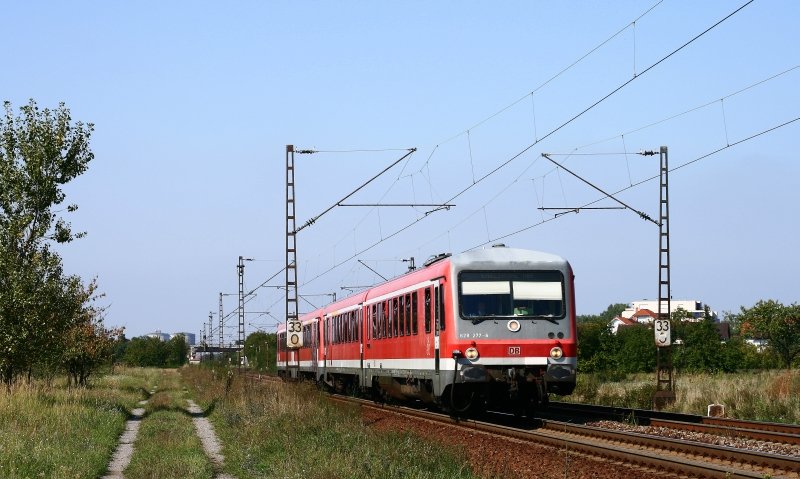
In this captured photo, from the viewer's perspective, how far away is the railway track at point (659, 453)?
45.6 feet

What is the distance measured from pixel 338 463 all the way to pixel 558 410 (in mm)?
13855

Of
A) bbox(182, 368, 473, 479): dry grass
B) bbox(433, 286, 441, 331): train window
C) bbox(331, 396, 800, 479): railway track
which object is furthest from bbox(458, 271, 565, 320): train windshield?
bbox(182, 368, 473, 479): dry grass

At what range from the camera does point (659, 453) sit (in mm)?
16766

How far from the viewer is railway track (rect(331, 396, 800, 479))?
13891 mm

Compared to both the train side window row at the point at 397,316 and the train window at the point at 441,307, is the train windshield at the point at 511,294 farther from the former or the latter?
the train side window row at the point at 397,316

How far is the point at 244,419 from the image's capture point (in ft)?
76.1

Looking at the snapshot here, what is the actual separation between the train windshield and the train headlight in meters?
0.64

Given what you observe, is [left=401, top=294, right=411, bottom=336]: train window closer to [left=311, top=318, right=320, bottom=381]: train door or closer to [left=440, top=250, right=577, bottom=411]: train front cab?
[left=440, top=250, right=577, bottom=411]: train front cab

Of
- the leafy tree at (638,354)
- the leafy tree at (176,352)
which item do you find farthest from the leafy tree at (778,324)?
the leafy tree at (176,352)

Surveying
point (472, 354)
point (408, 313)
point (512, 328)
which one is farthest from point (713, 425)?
point (408, 313)

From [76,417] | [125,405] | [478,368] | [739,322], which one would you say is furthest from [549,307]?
[739,322]

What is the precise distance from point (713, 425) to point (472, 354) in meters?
4.65

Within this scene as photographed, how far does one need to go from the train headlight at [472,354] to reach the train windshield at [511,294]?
636 millimetres

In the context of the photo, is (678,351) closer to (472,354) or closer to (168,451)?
(472,354)
